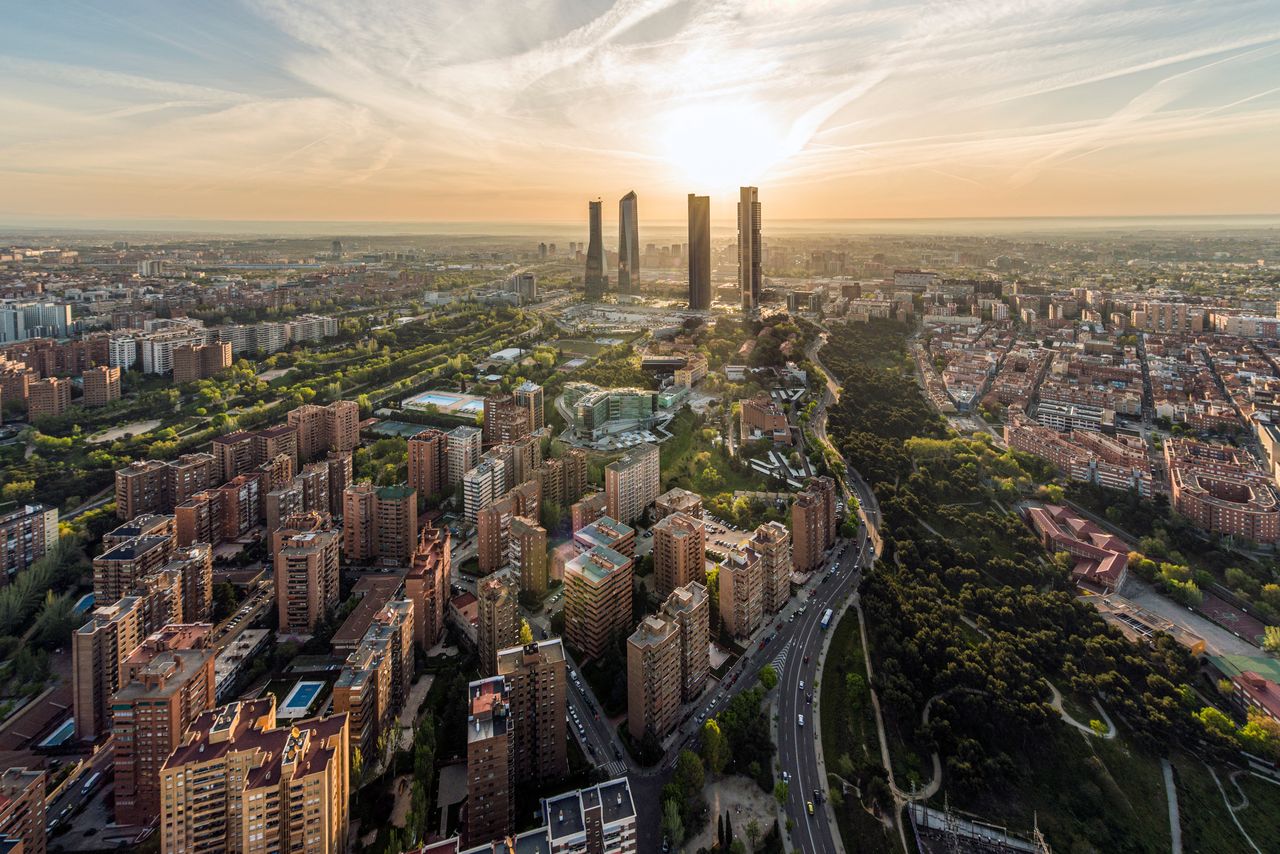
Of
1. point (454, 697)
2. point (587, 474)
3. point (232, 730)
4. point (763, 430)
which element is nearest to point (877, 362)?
point (763, 430)

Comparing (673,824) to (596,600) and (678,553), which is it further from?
(678,553)

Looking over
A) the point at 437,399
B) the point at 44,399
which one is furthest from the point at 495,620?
the point at 44,399

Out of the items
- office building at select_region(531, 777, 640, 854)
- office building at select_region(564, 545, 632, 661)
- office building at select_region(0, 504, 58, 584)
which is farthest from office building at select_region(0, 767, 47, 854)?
office building at select_region(0, 504, 58, 584)

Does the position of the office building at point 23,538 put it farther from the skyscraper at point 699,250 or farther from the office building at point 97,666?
the skyscraper at point 699,250

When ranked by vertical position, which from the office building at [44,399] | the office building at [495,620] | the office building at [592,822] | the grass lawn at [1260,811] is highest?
the office building at [44,399]

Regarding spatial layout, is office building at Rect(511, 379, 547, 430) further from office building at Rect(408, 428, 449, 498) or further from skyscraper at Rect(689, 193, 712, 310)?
skyscraper at Rect(689, 193, 712, 310)

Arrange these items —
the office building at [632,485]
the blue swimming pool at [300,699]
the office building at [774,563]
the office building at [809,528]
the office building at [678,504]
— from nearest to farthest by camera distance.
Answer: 1. the blue swimming pool at [300,699]
2. the office building at [774,563]
3. the office building at [809,528]
4. the office building at [678,504]
5. the office building at [632,485]

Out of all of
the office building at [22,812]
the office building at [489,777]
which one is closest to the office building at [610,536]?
the office building at [489,777]
